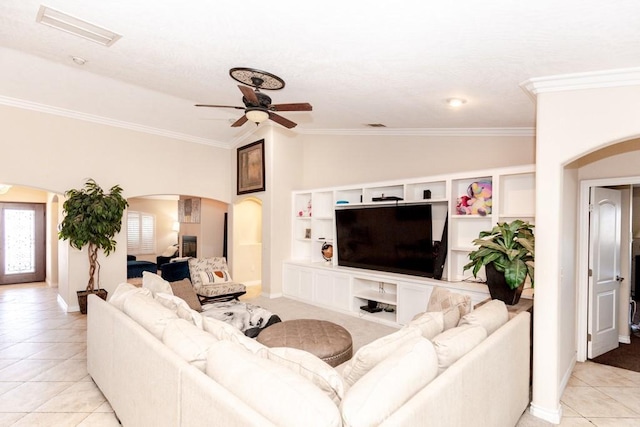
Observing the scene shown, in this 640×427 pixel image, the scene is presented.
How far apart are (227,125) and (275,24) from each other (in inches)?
174

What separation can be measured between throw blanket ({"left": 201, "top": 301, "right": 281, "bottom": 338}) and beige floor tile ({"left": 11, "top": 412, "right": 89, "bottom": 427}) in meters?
1.56

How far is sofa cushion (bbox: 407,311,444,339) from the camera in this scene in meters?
2.18

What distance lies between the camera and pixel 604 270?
410 cm

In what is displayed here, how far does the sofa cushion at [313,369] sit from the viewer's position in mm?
1579

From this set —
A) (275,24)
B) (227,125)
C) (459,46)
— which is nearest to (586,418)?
(459,46)

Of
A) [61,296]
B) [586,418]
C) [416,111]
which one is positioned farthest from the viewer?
[61,296]

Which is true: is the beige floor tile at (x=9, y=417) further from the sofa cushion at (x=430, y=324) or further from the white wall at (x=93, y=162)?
the white wall at (x=93, y=162)

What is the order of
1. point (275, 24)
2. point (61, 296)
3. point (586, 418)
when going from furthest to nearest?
1. point (61, 296)
2. point (586, 418)
3. point (275, 24)

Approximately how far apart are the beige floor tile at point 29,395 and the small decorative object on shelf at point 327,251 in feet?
13.5

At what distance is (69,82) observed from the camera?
466 centimetres

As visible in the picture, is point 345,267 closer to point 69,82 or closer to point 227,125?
point 227,125

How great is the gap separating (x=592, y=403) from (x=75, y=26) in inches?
217

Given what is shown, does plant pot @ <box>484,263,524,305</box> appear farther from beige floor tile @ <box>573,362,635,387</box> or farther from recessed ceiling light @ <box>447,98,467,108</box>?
recessed ceiling light @ <box>447,98,467,108</box>

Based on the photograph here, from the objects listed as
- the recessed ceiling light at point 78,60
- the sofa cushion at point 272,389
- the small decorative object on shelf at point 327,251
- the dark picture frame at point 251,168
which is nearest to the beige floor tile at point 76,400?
the sofa cushion at point 272,389
